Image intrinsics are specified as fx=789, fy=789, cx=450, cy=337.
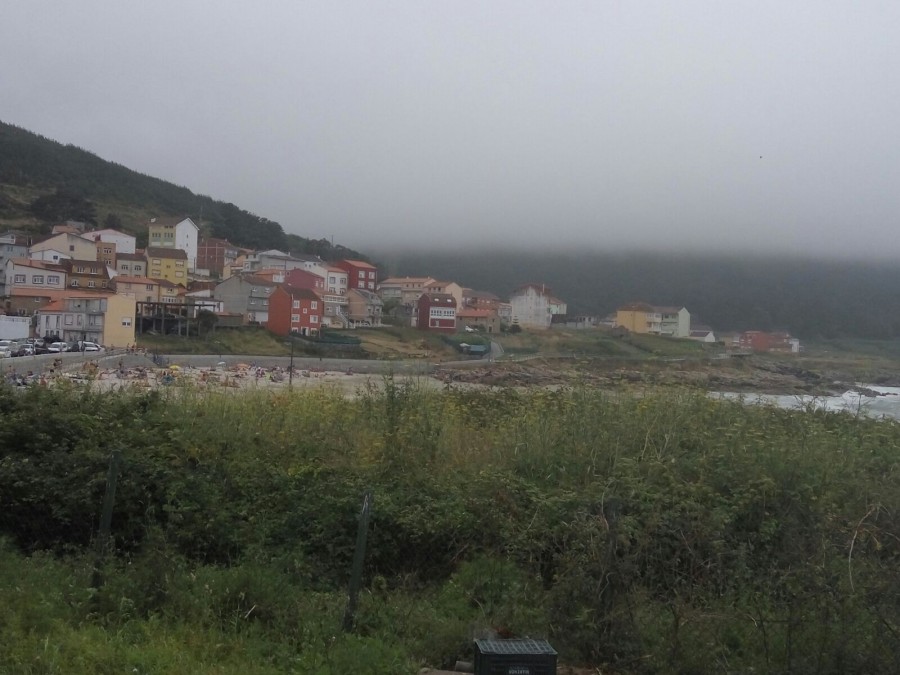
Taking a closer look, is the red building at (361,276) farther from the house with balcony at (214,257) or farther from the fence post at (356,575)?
the fence post at (356,575)

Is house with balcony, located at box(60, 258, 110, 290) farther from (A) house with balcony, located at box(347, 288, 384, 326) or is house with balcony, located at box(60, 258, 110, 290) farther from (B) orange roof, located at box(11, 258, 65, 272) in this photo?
(A) house with balcony, located at box(347, 288, 384, 326)

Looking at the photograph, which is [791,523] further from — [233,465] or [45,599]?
[45,599]

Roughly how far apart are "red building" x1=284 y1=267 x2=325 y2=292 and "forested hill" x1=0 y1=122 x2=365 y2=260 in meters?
28.9

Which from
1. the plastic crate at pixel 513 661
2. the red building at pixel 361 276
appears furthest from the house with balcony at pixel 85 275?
the plastic crate at pixel 513 661

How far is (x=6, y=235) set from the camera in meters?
70.2

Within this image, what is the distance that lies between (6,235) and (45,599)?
76.1 m

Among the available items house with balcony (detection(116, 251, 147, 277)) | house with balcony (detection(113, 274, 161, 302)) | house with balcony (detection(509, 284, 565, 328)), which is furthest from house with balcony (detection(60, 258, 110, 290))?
house with balcony (detection(509, 284, 565, 328))

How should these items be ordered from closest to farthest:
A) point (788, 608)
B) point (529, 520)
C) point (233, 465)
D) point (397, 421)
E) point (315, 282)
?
1. point (788, 608)
2. point (529, 520)
3. point (233, 465)
4. point (397, 421)
5. point (315, 282)

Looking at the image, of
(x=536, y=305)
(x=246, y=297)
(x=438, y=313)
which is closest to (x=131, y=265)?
(x=246, y=297)

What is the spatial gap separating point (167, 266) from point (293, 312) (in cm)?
2414

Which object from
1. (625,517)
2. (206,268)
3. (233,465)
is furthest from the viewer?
(206,268)

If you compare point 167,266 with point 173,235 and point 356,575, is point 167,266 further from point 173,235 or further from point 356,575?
point 356,575

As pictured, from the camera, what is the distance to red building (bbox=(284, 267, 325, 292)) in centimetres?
6574

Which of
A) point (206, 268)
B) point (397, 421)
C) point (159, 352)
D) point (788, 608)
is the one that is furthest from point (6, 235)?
point (788, 608)
